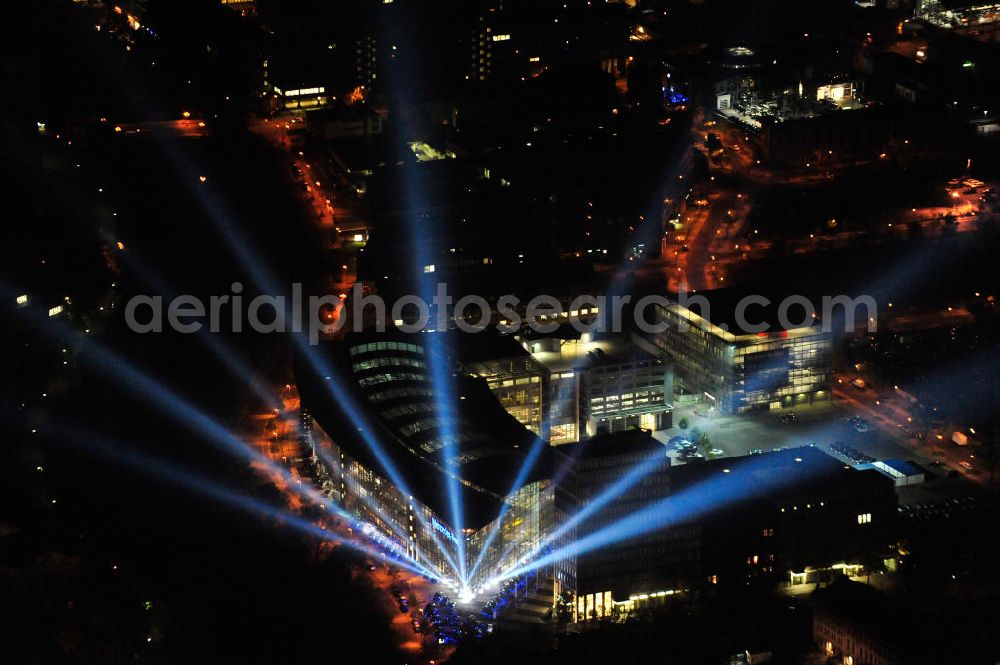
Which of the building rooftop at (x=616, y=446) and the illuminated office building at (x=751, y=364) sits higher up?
the illuminated office building at (x=751, y=364)

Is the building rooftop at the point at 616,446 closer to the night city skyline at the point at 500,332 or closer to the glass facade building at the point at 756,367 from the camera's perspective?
the night city skyline at the point at 500,332

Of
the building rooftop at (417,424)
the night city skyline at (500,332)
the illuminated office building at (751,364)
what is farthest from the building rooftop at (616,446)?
the illuminated office building at (751,364)

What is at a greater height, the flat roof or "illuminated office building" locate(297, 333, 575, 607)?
the flat roof

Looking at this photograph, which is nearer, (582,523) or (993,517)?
(582,523)

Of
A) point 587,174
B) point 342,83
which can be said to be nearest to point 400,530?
point 587,174

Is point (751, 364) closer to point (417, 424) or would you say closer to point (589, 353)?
point (589, 353)

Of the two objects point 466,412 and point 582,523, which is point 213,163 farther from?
point 582,523

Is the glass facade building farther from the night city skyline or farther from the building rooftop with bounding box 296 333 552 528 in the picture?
the building rooftop with bounding box 296 333 552 528

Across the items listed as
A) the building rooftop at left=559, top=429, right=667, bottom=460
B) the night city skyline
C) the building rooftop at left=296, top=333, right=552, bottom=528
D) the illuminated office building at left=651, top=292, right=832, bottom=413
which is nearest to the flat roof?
the night city skyline
